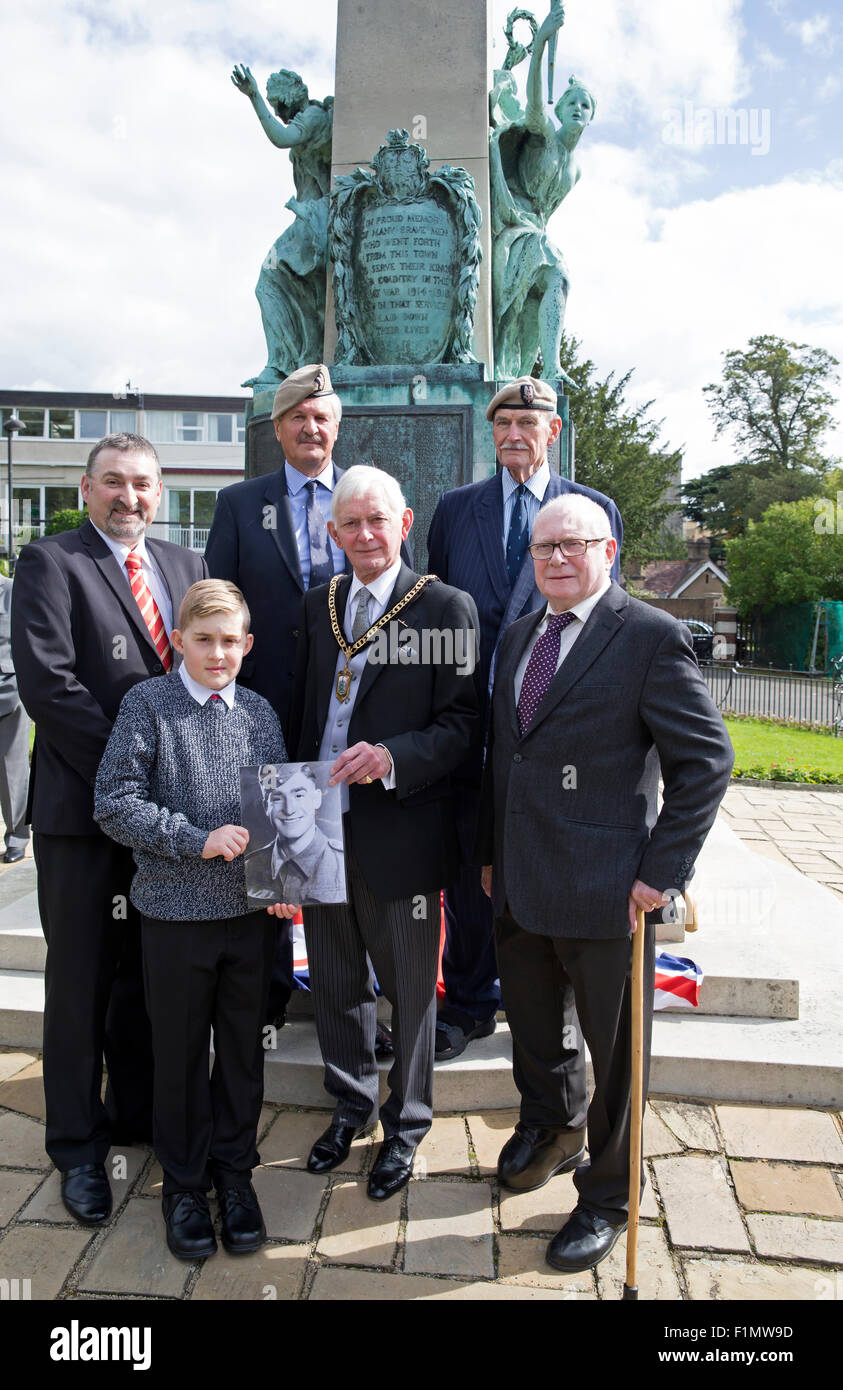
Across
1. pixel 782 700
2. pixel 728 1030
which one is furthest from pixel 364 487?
pixel 782 700

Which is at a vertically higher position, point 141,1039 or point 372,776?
point 372,776

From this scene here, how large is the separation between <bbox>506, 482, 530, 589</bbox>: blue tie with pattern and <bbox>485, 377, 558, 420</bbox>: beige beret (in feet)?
0.95

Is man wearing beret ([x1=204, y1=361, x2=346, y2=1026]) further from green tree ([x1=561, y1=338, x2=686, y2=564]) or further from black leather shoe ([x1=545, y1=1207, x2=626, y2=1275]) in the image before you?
green tree ([x1=561, y1=338, x2=686, y2=564])

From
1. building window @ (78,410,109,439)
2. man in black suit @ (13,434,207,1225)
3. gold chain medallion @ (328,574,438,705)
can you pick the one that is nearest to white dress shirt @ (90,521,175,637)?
man in black suit @ (13,434,207,1225)

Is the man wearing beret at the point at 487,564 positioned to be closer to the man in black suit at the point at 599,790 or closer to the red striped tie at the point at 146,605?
the man in black suit at the point at 599,790

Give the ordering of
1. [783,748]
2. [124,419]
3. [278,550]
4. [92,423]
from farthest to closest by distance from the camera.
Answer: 1. [124,419]
2. [92,423]
3. [783,748]
4. [278,550]

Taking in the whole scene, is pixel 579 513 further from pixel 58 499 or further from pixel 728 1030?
pixel 58 499

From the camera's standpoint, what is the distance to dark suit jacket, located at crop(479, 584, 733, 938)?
2.43m

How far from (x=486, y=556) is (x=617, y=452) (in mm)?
28575

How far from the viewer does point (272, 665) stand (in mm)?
3381

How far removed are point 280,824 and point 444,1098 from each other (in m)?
1.42

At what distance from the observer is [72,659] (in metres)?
2.79
